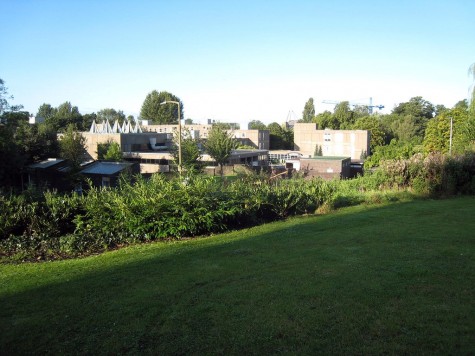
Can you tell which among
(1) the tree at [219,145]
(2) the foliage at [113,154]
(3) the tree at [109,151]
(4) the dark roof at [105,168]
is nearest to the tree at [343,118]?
(1) the tree at [219,145]

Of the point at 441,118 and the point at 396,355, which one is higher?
the point at 441,118

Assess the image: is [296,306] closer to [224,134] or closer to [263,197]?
[263,197]

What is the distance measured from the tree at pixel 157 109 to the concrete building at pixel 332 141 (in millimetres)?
44342

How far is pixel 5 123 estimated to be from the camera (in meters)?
30.0

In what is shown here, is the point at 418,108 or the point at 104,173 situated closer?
the point at 104,173

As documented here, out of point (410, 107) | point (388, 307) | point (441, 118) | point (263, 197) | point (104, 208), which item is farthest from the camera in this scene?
point (410, 107)

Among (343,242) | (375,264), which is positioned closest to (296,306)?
(375,264)

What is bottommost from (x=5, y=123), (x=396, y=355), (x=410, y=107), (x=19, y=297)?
(x=19, y=297)

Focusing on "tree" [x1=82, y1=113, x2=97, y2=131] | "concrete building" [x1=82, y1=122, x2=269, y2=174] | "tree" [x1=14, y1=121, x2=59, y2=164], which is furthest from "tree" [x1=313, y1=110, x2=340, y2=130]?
"tree" [x1=14, y1=121, x2=59, y2=164]

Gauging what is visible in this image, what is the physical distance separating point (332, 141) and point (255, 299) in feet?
234

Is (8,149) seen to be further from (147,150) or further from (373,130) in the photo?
(373,130)

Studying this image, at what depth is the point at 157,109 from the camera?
112m

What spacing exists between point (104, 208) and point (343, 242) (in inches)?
248

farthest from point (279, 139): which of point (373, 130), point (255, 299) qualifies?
point (255, 299)
